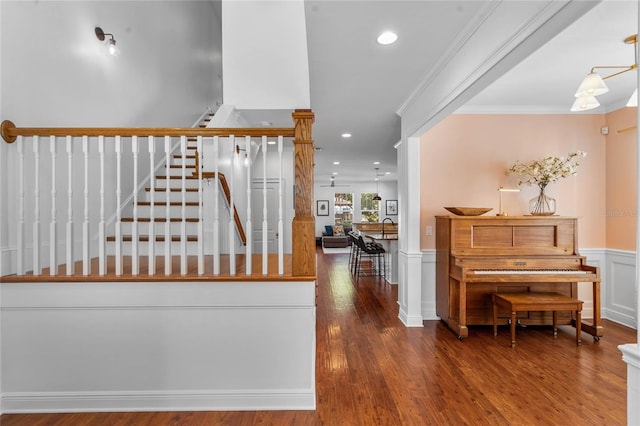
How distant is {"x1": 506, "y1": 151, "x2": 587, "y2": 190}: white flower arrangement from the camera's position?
3559 millimetres

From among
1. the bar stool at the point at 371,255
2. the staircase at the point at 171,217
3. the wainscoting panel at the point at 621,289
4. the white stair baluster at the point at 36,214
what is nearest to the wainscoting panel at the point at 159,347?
the white stair baluster at the point at 36,214

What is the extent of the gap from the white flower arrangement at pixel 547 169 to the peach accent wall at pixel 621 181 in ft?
1.34

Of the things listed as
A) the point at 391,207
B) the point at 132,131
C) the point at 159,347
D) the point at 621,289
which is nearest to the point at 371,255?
the point at 621,289

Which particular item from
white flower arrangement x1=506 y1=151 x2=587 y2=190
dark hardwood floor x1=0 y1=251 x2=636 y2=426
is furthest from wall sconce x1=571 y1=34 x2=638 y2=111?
dark hardwood floor x1=0 y1=251 x2=636 y2=426

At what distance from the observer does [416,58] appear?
258 cm

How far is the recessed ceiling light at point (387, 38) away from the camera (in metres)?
2.24

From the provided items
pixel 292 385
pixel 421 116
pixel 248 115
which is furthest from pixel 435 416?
pixel 248 115

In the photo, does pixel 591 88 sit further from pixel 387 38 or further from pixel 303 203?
pixel 303 203

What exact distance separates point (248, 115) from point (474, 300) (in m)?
3.45

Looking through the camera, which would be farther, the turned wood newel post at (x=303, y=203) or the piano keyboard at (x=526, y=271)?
the piano keyboard at (x=526, y=271)

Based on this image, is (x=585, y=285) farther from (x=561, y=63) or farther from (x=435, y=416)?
(x=435, y=416)

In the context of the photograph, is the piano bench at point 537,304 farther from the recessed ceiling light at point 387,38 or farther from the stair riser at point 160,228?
the stair riser at point 160,228

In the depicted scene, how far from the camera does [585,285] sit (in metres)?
3.79

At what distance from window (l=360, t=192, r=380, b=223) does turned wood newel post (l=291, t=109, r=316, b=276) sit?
1179 centimetres
